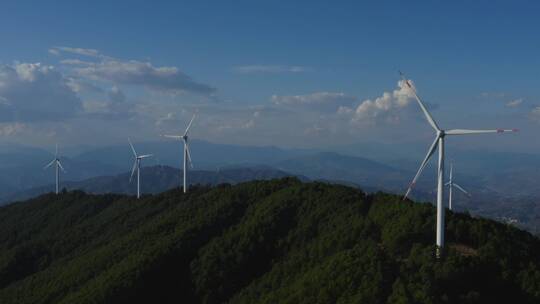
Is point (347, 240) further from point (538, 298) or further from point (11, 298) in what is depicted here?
point (11, 298)

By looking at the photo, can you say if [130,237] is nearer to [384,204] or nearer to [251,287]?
[251,287]

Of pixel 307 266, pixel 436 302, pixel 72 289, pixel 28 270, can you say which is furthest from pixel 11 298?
pixel 436 302

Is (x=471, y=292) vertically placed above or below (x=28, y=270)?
above

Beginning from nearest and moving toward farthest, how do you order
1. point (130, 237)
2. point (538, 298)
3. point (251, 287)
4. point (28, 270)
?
point (538, 298)
point (251, 287)
point (130, 237)
point (28, 270)

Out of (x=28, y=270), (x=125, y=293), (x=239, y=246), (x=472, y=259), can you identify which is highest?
(x=472, y=259)

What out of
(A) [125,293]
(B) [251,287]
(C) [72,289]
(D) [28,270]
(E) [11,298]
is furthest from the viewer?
(D) [28,270]

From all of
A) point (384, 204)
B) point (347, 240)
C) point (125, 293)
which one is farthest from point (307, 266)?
point (125, 293)

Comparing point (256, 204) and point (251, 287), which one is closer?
point (251, 287)
